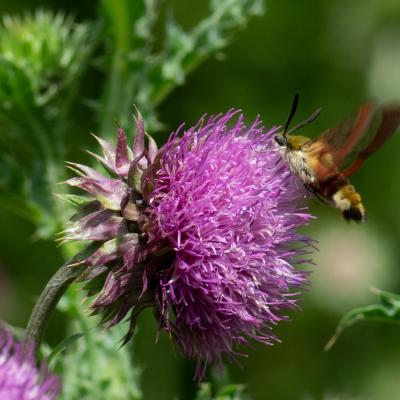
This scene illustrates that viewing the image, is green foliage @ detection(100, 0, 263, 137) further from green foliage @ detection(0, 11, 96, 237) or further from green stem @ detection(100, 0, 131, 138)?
green foliage @ detection(0, 11, 96, 237)

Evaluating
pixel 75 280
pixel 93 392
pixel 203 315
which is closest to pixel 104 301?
pixel 75 280

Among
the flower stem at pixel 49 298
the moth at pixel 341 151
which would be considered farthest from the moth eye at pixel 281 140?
the flower stem at pixel 49 298

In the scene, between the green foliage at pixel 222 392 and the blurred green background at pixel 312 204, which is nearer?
the green foliage at pixel 222 392

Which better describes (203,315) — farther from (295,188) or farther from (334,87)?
(334,87)

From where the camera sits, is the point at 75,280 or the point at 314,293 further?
the point at 314,293

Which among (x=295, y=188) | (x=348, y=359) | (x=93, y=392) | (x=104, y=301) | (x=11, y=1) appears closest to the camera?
(x=104, y=301)

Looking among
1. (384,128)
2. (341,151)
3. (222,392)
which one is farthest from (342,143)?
(222,392)

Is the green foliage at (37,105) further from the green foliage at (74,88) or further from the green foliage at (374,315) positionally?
the green foliage at (374,315)
